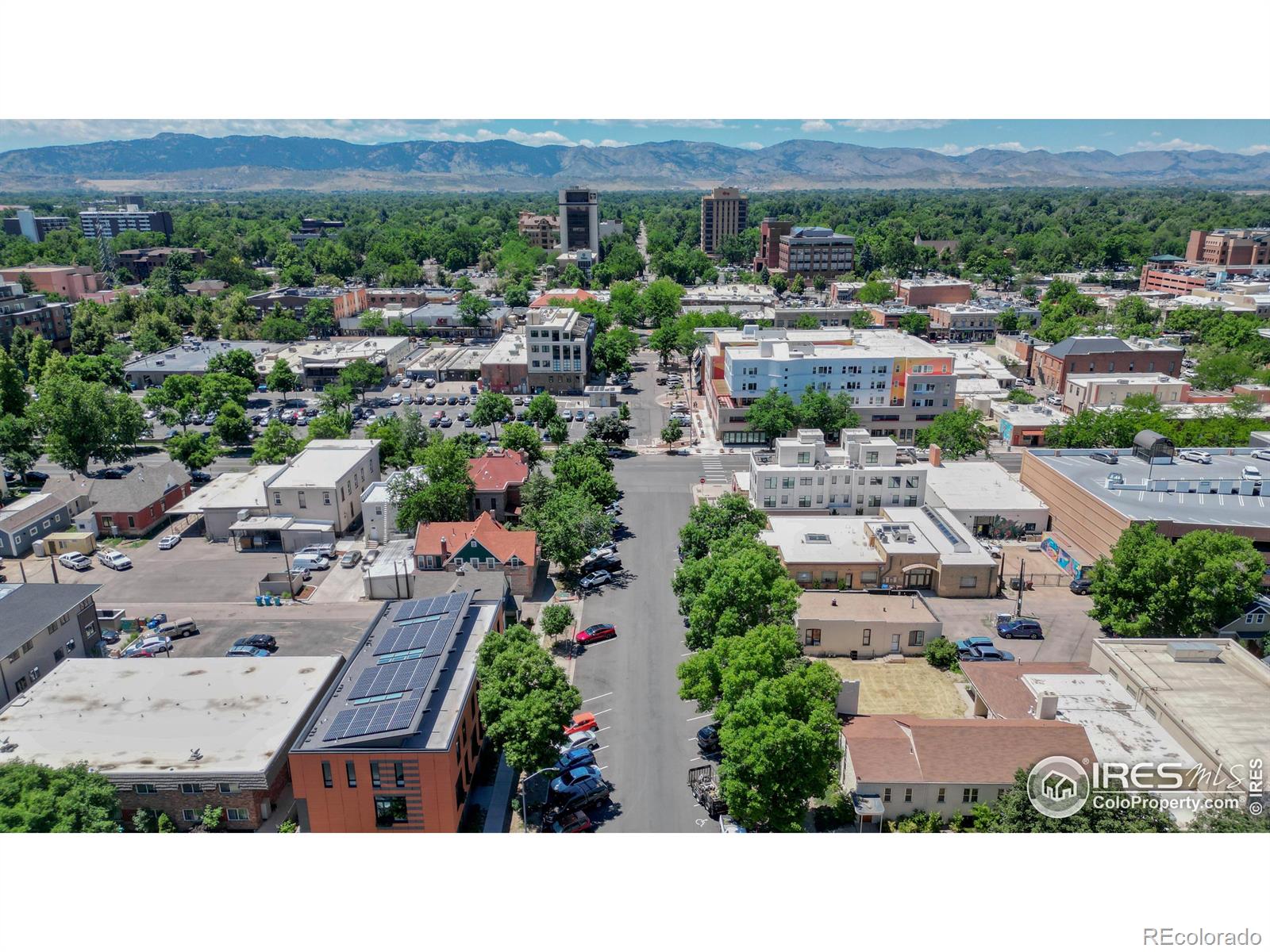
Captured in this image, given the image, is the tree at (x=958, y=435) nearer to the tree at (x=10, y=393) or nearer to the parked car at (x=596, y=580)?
the parked car at (x=596, y=580)

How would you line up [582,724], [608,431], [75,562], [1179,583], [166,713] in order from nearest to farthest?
[166,713] < [582,724] < [1179,583] < [75,562] < [608,431]

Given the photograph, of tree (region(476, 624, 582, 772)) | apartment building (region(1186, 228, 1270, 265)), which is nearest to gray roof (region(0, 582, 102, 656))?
tree (region(476, 624, 582, 772))

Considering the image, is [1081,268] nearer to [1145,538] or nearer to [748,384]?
[748,384]

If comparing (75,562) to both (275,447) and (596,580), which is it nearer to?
(275,447)

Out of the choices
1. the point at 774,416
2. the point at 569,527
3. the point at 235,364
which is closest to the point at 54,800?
the point at 569,527

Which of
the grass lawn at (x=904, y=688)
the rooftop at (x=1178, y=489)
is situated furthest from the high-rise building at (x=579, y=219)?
the grass lawn at (x=904, y=688)

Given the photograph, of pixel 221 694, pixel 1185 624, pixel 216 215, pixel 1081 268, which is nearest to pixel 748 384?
pixel 1185 624
